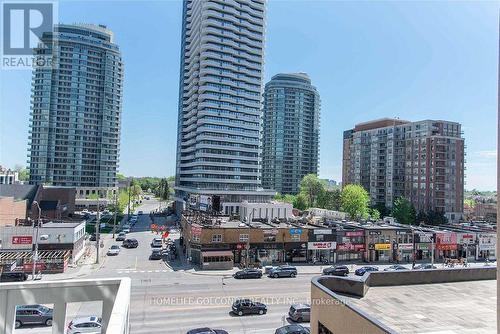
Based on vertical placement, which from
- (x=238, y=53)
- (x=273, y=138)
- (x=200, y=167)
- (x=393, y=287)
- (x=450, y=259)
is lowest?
(x=450, y=259)

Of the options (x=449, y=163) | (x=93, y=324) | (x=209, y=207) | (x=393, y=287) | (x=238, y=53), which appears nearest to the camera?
(x=393, y=287)

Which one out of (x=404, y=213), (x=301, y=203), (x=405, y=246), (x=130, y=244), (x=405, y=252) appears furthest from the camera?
(x=301, y=203)

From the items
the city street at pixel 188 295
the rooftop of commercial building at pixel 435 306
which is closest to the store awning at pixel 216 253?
the city street at pixel 188 295

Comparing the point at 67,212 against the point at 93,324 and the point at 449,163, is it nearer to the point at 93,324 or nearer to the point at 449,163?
the point at 93,324

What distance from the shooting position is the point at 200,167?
111688mm

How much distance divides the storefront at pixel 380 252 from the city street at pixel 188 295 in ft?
20.5

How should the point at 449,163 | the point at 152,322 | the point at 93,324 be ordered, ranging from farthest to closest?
the point at 449,163 < the point at 152,322 < the point at 93,324

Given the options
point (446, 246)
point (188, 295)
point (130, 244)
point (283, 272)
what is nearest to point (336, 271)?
point (283, 272)

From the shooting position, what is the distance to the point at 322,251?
A: 54531 mm

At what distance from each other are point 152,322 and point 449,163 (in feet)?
344

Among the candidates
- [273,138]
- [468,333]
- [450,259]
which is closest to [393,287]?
[468,333]

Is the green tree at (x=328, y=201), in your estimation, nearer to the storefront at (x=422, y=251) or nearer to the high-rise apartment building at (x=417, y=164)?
the high-rise apartment building at (x=417, y=164)

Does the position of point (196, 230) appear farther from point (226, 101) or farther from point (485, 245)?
point (226, 101)

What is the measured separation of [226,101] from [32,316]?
95433 millimetres
